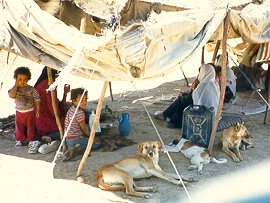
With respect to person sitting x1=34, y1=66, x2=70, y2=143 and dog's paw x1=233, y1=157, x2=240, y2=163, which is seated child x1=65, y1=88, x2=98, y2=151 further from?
dog's paw x1=233, y1=157, x2=240, y2=163

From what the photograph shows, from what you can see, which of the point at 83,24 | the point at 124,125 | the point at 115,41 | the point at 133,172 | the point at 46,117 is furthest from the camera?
the point at 124,125

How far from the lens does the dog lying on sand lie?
21.1ft

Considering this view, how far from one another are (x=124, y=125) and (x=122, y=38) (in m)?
3.02

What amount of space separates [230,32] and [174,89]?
15.5 feet

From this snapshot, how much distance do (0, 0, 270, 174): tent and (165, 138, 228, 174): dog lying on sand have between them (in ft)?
2.83

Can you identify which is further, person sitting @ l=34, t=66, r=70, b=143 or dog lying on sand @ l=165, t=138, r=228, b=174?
person sitting @ l=34, t=66, r=70, b=143

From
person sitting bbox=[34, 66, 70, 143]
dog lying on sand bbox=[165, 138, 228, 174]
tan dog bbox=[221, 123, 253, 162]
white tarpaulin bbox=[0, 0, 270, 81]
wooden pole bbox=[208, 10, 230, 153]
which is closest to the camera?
white tarpaulin bbox=[0, 0, 270, 81]

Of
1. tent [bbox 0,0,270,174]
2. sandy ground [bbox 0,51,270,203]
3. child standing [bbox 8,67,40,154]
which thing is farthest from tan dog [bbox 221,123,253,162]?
child standing [bbox 8,67,40,154]

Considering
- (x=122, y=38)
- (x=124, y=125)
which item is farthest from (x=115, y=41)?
(x=124, y=125)

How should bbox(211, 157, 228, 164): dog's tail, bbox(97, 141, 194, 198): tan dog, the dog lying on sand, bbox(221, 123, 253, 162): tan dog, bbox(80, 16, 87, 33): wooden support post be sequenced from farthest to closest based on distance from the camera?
bbox(80, 16, 87, 33): wooden support post, bbox(221, 123, 253, 162): tan dog, bbox(211, 157, 228, 164): dog's tail, the dog lying on sand, bbox(97, 141, 194, 198): tan dog

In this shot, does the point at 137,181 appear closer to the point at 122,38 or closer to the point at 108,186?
the point at 108,186

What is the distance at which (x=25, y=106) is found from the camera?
287 inches

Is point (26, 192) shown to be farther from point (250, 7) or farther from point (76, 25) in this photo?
point (250, 7)

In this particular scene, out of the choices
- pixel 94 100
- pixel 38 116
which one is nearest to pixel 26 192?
pixel 38 116
